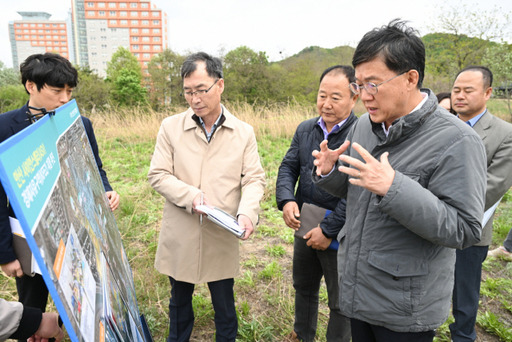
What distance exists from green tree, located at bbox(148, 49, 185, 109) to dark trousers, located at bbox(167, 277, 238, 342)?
1470 centimetres

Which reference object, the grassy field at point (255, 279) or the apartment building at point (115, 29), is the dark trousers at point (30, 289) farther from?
the apartment building at point (115, 29)

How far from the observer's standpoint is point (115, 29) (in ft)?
257

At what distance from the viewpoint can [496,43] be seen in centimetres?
1439

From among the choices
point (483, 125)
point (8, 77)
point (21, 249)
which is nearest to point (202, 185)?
point (21, 249)

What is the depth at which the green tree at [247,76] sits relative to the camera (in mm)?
17562

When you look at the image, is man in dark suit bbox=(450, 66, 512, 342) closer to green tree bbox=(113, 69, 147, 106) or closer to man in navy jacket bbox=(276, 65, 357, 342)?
man in navy jacket bbox=(276, 65, 357, 342)

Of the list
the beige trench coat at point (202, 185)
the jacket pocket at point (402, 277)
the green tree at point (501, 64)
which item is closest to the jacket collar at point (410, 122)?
the jacket pocket at point (402, 277)

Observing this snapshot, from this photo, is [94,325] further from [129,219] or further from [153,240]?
[129,219]

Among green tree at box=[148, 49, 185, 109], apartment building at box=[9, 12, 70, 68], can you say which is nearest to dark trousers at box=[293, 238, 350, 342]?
green tree at box=[148, 49, 185, 109]

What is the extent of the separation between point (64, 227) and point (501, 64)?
16.6 metres

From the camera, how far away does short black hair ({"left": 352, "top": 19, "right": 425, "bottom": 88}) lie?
1.27m

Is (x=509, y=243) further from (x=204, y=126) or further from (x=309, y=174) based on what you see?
(x=204, y=126)

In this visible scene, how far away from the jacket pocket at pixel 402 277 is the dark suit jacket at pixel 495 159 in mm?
1167

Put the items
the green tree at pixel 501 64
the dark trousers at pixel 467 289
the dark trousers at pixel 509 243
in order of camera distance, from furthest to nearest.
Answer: the green tree at pixel 501 64, the dark trousers at pixel 509 243, the dark trousers at pixel 467 289
